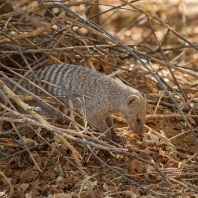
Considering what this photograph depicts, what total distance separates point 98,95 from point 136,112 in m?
0.39

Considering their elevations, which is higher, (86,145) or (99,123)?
(86,145)

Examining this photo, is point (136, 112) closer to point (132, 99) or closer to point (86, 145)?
point (132, 99)

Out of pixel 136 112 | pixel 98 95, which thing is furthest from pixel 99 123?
pixel 136 112

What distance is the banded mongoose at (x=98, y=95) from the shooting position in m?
3.66

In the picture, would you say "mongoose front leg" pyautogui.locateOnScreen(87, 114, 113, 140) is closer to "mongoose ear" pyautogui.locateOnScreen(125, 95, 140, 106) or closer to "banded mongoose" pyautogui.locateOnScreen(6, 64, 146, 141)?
"banded mongoose" pyautogui.locateOnScreen(6, 64, 146, 141)

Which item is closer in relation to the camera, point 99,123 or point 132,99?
point 132,99

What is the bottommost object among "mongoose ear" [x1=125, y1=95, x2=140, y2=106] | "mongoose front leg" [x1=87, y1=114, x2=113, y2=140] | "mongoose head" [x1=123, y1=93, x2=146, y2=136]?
"mongoose front leg" [x1=87, y1=114, x2=113, y2=140]

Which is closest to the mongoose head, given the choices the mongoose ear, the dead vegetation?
the mongoose ear

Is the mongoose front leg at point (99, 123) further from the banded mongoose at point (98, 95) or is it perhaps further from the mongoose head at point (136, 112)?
the mongoose head at point (136, 112)

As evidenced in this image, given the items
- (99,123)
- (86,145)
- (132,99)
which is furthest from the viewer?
(99,123)

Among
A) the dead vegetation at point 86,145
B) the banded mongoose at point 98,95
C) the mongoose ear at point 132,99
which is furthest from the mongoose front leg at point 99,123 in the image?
the mongoose ear at point 132,99

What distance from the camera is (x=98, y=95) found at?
388 centimetres

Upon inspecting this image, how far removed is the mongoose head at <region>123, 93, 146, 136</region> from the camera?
3.62 metres

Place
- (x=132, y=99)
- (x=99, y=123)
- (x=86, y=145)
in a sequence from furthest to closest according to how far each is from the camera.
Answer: (x=99, y=123) < (x=132, y=99) < (x=86, y=145)
